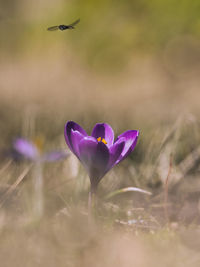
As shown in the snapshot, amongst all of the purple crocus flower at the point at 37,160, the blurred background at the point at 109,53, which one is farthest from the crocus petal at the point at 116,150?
the blurred background at the point at 109,53

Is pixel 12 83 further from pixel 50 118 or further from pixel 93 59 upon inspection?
pixel 50 118

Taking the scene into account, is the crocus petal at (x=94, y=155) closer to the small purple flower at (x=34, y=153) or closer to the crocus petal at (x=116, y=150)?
the crocus petal at (x=116, y=150)

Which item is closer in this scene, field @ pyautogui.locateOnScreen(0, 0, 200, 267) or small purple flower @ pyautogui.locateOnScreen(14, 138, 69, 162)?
field @ pyautogui.locateOnScreen(0, 0, 200, 267)

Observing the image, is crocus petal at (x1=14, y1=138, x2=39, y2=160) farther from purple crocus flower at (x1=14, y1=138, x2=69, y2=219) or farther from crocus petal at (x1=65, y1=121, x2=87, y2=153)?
crocus petal at (x1=65, y1=121, x2=87, y2=153)

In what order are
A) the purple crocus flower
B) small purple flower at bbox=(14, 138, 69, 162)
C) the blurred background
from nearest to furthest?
1. the purple crocus flower
2. small purple flower at bbox=(14, 138, 69, 162)
3. the blurred background

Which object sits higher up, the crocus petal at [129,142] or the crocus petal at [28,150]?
the crocus petal at [129,142]

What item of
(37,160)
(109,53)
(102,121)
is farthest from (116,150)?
(109,53)

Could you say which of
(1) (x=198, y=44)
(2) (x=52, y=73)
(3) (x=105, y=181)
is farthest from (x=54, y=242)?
(1) (x=198, y=44)

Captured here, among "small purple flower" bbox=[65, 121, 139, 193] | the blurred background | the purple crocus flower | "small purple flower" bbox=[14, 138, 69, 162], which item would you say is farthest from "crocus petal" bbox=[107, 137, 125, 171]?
the blurred background
